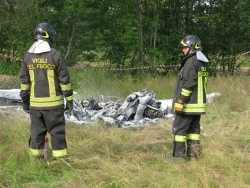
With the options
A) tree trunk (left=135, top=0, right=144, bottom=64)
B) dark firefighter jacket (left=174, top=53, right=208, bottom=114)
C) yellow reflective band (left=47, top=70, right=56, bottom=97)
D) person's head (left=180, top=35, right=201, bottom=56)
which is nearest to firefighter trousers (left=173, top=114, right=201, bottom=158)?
dark firefighter jacket (left=174, top=53, right=208, bottom=114)

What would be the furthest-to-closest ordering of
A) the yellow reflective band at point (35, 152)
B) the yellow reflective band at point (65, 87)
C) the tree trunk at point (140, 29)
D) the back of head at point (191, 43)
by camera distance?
the tree trunk at point (140, 29)
the back of head at point (191, 43)
the yellow reflective band at point (35, 152)
the yellow reflective band at point (65, 87)

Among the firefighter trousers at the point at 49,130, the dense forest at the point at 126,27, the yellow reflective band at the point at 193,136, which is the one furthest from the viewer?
the dense forest at the point at 126,27

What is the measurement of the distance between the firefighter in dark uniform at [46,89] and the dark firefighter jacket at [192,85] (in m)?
1.51

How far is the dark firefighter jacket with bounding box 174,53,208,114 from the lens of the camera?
6898 millimetres

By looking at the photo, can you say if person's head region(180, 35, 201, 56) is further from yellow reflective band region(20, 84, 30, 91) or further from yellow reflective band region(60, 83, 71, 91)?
yellow reflective band region(20, 84, 30, 91)

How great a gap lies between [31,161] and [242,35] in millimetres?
15820

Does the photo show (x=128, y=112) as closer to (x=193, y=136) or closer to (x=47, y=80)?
(x=193, y=136)

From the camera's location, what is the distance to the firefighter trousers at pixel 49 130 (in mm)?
6523

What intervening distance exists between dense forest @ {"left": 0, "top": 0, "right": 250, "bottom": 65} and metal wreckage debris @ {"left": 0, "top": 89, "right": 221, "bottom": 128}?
600 cm

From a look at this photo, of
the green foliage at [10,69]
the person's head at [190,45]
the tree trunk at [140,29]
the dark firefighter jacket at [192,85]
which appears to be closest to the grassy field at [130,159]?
the dark firefighter jacket at [192,85]

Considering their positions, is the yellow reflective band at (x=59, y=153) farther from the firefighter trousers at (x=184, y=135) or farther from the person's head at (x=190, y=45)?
the person's head at (x=190, y=45)

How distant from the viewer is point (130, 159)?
6.59m

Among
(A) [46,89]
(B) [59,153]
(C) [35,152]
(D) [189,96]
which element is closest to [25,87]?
(A) [46,89]

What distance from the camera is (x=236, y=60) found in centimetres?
2117
